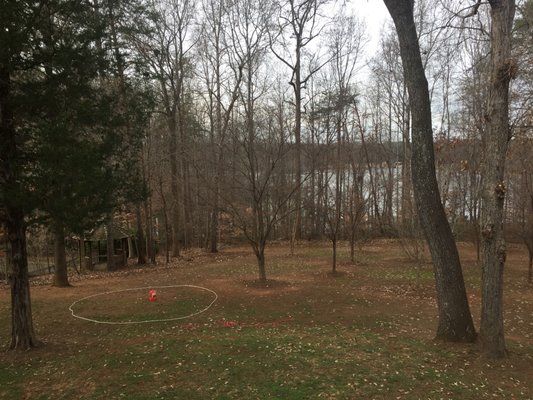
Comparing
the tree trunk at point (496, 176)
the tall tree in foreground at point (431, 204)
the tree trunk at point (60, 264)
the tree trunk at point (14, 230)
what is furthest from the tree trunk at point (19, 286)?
the tree trunk at point (496, 176)

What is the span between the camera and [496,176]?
4.86m

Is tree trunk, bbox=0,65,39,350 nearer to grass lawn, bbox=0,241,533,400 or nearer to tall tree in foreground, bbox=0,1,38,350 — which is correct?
tall tree in foreground, bbox=0,1,38,350

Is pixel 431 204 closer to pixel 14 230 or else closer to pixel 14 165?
pixel 14 165

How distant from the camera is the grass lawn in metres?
4.39

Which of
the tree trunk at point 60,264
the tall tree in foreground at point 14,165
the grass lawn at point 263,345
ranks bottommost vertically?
the grass lawn at point 263,345

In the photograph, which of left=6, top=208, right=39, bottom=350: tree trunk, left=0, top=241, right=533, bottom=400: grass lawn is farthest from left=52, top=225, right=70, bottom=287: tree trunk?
left=6, top=208, right=39, bottom=350: tree trunk

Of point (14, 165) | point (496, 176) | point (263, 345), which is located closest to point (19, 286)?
point (14, 165)

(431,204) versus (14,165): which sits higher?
(14,165)

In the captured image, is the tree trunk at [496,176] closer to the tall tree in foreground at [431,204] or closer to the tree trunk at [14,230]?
the tall tree in foreground at [431,204]

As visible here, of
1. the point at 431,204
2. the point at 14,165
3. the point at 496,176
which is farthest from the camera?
the point at 431,204

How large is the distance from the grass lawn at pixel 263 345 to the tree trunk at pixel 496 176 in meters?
0.48

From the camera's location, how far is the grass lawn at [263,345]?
14.4ft

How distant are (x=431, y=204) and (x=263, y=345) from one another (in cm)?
326

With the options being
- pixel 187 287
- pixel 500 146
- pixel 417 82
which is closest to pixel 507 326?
pixel 500 146
